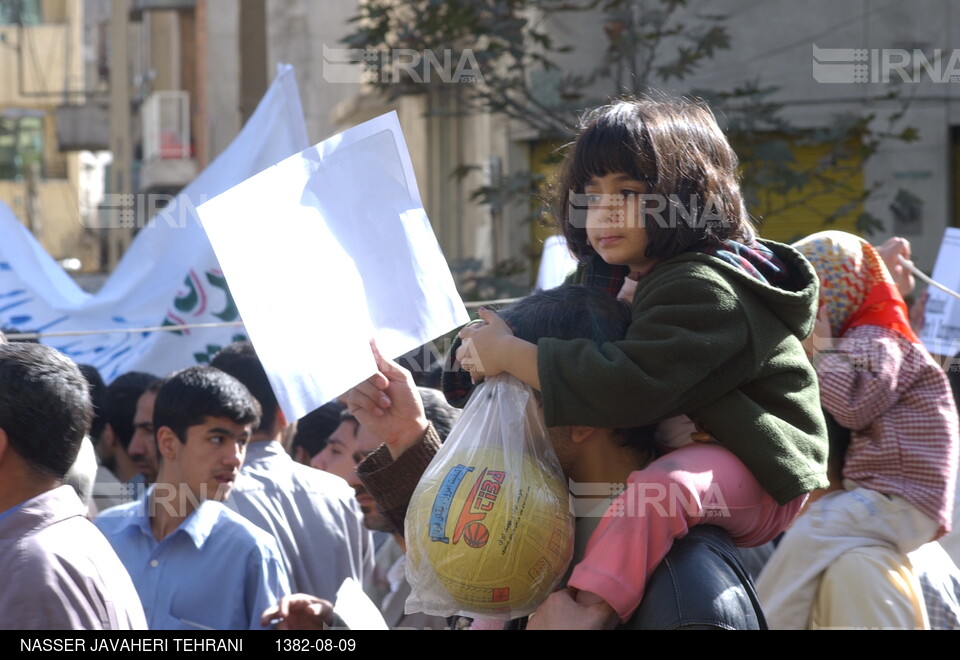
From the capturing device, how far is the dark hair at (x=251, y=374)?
473 cm

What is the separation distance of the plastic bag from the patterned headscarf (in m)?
1.50

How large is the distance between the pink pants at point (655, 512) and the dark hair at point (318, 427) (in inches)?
128

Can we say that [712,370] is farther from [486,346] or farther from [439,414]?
[439,414]

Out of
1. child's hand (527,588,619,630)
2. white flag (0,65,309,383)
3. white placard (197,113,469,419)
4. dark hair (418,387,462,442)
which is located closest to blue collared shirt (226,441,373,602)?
dark hair (418,387,462,442)

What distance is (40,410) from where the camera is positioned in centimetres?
272

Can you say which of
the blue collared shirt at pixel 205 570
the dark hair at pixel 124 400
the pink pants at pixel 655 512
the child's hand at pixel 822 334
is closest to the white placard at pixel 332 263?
the pink pants at pixel 655 512

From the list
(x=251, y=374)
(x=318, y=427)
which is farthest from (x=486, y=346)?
(x=318, y=427)

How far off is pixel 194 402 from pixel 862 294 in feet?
6.87


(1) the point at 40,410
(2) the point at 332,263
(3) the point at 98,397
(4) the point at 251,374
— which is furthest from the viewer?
(3) the point at 98,397

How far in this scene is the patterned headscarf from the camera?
338cm

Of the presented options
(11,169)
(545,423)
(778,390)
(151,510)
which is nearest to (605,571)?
(545,423)

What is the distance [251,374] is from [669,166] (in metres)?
3.10

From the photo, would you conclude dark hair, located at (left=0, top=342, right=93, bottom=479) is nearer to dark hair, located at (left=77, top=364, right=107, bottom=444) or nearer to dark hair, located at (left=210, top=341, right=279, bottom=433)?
dark hair, located at (left=210, top=341, right=279, bottom=433)

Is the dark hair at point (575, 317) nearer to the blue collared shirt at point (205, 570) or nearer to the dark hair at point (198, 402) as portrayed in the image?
the blue collared shirt at point (205, 570)
